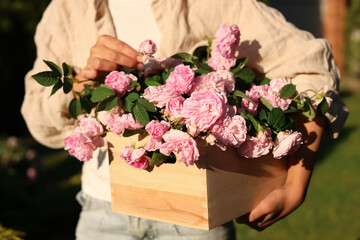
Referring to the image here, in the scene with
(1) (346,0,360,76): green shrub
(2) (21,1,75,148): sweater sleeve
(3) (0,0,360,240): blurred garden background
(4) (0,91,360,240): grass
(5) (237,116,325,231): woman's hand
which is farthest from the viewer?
(1) (346,0,360,76): green shrub

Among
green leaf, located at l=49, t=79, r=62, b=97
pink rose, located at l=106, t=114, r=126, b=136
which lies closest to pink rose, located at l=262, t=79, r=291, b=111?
pink rose, located at l=106, t=114, r=126, b=136

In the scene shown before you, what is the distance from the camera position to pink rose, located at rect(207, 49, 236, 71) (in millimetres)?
1780

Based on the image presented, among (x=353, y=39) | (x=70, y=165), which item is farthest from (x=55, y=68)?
(x=353, y=39)

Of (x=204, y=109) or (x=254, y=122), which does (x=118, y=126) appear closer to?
(x=204, y=109)

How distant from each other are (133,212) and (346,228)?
140 inches

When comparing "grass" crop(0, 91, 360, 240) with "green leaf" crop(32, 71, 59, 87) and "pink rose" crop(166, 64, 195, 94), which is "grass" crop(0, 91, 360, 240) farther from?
"pink rose" crop(166, 64, 195, 94)

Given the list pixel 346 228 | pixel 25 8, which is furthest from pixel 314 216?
pixel 25 8

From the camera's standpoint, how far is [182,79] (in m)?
1.53

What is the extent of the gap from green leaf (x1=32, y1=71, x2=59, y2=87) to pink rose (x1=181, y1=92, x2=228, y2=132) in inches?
22.1

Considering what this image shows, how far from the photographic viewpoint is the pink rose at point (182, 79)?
153cm

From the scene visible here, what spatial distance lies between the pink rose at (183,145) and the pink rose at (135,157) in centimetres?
14

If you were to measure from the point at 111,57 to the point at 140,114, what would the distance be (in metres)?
0.29

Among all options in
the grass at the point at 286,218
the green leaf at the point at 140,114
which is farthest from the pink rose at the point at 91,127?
the grass at the point at 286,218

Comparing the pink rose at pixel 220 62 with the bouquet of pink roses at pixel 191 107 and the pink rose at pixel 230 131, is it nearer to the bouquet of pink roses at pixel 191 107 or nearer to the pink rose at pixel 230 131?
the bouquet of pink roses at pixel 191 107
